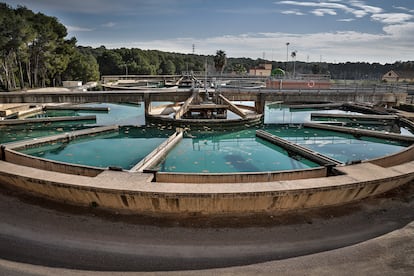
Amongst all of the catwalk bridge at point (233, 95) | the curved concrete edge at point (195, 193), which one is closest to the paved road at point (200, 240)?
the curved concrete edge at point (195, 193)

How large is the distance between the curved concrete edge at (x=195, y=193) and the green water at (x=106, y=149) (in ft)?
17.1

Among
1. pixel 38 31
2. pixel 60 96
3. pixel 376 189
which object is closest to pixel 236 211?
pixel 376 189

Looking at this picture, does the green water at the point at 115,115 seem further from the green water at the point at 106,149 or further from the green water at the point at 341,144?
the green water at the point at 341,144

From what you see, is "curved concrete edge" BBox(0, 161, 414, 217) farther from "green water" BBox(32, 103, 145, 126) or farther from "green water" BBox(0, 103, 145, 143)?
"green water" BBox(32, 103, 145, 126)

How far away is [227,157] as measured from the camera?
1325 centimetres

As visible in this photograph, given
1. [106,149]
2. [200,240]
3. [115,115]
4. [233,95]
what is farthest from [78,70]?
[200,240]

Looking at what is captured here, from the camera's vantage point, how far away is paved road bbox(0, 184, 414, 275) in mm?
4785

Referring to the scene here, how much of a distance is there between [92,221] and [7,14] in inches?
1294

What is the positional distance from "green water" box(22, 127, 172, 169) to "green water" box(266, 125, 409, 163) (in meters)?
7.89

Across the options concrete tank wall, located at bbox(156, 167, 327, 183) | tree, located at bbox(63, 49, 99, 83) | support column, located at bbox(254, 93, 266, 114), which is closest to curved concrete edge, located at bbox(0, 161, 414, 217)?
concrete tank wall, located at bbox(156, 167, 327, 183)

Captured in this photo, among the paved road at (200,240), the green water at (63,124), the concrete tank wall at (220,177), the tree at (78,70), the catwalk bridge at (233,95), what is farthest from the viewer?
the tree at (78,70)

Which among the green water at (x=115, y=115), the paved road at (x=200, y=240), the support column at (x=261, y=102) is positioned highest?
the support column at (x=261, y=102)

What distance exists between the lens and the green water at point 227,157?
11789 mm

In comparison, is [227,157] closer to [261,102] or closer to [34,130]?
[261,102]
